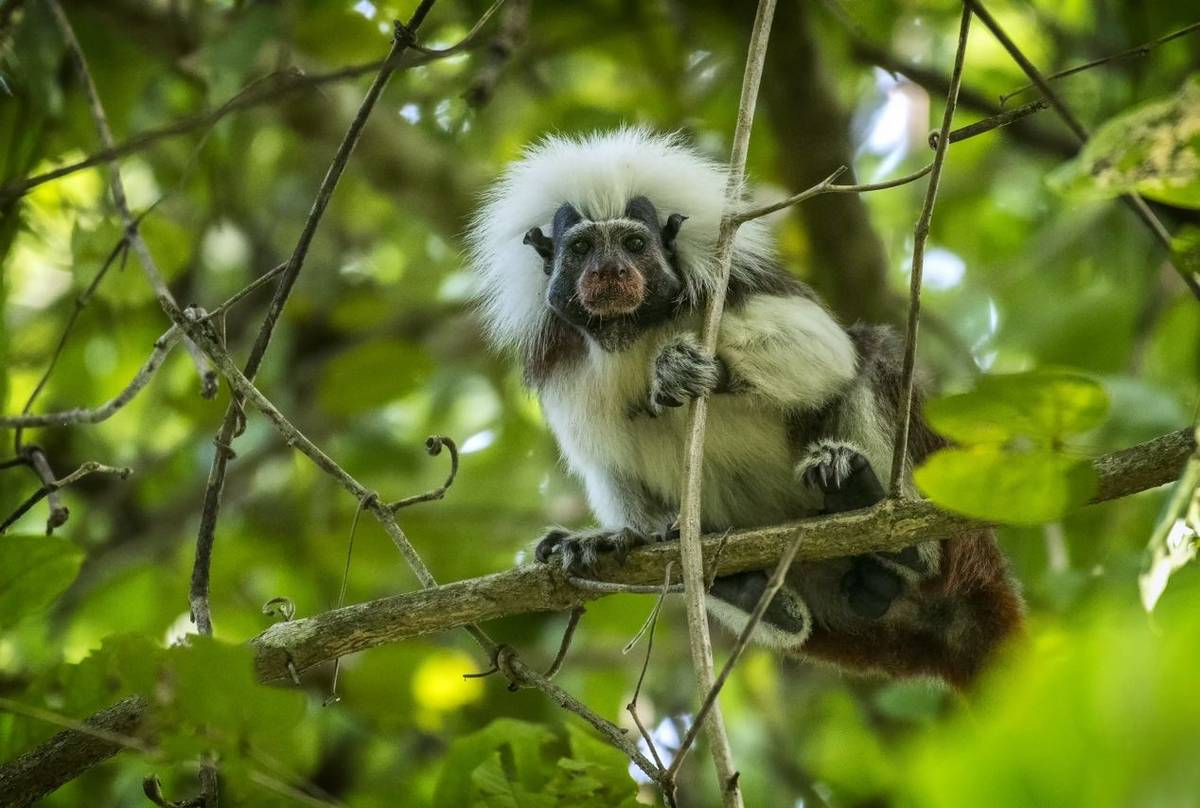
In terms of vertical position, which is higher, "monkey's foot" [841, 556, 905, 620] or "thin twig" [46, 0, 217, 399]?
"thin twig" [46, 0, 217, 399]

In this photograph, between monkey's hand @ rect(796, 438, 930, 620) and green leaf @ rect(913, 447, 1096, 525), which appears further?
monkey's hand @ rect(796, 438, 930, 620)

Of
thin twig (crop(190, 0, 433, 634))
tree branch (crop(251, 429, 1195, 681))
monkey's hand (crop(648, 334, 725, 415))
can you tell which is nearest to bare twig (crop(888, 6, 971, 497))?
tree branch (crop(251, 429, 1195, 681))

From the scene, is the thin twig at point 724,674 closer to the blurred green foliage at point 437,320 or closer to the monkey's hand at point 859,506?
the blurred green foliage at point 437,320

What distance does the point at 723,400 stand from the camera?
3420mm

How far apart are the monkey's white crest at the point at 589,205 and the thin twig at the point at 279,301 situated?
1010 millimetres

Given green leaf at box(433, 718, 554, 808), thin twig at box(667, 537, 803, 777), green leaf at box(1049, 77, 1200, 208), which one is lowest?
thin twig at box(667, 537, 803, 777)

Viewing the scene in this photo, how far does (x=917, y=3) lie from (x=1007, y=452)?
13.6ft

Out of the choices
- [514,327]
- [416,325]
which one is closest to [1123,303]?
[514,327]

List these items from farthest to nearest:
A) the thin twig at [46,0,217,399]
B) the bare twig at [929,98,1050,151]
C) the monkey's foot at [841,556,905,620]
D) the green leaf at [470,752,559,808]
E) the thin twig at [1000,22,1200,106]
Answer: the monkey's foot at [841,556,905,620] < the thin twig at [46,0,217,399] < the green leaf at [470,752,559,808] < the bare twig at [929,98,1050,151] < the thin twig at [1000,22,1200,106]

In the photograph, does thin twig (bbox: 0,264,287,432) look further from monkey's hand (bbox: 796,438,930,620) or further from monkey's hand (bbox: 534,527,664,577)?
monkey's hand (bbox: 796,438,930,620)

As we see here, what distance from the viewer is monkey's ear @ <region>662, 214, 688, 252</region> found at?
142 inches

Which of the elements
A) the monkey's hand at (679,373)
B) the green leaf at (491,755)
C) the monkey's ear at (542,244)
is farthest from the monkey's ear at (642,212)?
the green leaf at (491,755)

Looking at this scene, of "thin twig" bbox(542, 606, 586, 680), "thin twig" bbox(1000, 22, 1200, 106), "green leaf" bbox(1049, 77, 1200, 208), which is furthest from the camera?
"thin twig" bbox(542, 606, 586, 680)

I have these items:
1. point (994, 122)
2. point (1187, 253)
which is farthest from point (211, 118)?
point (1187, 253)
